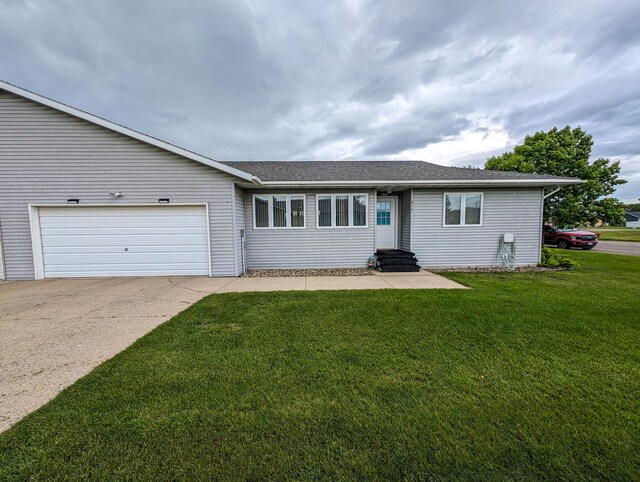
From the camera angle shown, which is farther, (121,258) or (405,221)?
(405,221)

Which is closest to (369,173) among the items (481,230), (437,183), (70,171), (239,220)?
(437,183)

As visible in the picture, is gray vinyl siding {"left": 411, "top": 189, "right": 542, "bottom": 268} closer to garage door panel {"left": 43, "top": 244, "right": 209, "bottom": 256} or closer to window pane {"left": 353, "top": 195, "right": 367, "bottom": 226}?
window pane {"left": 353, "top": 195, "right": 367, "bottom": 226}

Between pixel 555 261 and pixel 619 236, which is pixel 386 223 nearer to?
pixel 555 261

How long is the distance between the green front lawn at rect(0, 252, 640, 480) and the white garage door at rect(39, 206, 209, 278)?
4.05 meters

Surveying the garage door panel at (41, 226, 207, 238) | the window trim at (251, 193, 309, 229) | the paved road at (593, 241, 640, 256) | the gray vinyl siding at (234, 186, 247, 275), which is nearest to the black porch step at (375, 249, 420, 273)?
the window trim at (251, 193, 309, 229)

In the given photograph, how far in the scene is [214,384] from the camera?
8.28ft

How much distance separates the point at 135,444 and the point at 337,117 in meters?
14.4

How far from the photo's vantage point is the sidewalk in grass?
6.31 meters

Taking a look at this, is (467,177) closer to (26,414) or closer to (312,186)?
(312,186)

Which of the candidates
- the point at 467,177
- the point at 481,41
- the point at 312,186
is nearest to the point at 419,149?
the point at 481,41

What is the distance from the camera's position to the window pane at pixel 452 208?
8.79 m

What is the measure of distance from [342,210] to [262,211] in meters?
2.73

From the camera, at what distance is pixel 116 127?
698 cm

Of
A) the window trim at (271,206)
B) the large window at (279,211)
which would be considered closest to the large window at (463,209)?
the window trim at (271,206)
